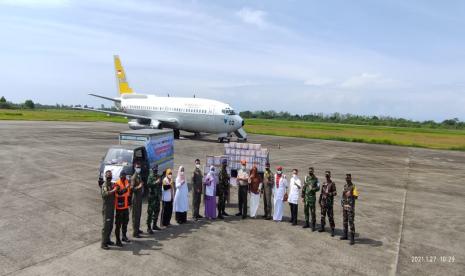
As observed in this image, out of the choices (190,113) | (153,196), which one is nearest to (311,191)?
(153,196)

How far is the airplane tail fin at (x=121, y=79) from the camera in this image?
48.9m

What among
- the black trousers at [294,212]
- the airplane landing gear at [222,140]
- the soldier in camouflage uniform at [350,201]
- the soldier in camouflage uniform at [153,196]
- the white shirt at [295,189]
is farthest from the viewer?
the airplane landing gear at [222,140]

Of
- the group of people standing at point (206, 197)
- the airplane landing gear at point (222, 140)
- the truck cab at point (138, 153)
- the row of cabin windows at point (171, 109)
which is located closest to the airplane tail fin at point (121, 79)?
the row of cabin windows at point (171, 109)

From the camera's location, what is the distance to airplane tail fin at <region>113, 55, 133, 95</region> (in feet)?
161

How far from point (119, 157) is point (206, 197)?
4.53m

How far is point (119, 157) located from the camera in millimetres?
13680

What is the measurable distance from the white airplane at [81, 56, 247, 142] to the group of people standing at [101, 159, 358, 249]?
74.6 feet

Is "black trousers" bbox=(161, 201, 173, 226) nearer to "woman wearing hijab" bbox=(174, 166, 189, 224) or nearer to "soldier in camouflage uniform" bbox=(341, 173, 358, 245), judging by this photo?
"woman wearing hijab" bbox=(174, 166, 189, 224)

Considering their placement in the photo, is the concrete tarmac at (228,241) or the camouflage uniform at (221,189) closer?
the concrete tarmac at (228,241)

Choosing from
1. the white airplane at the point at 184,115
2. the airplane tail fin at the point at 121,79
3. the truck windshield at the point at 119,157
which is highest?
the airplane tail fin at the point at 121,79

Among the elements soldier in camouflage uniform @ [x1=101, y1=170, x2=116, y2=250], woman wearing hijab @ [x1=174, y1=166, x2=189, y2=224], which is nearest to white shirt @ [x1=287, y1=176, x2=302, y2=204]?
woman wearing hijab @ [x1=174, y1=166, x2=189, y2=224]

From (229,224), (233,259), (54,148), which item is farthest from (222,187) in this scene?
(54,148)

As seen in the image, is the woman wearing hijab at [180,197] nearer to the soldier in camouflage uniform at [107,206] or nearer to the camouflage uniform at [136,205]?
the camouflage uniform at [136,205]

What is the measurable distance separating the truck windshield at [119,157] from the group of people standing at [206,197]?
3070mm
